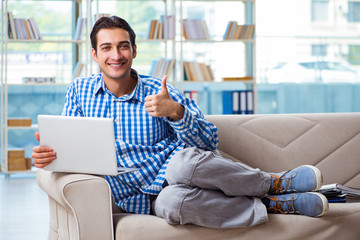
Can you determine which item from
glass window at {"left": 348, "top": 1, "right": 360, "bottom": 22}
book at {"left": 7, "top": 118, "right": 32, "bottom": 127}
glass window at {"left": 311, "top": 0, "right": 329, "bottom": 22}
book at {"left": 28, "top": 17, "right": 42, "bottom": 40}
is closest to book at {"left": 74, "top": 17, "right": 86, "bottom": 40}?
book at {"left": 28, "top": 17, "right": 42, "bottom": 40}

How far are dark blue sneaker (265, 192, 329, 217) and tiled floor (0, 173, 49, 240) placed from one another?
4.95ft

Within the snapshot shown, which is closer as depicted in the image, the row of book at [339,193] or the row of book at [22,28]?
the row of book at [339,193]

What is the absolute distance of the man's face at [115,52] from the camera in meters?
2.36

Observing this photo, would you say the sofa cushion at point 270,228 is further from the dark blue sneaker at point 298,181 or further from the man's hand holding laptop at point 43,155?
the man's hand holding laptop at point 43,155

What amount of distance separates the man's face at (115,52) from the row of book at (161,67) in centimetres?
306

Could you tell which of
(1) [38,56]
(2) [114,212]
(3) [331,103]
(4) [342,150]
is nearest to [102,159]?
(2) [114,212]

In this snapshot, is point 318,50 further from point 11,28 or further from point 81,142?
point 81,142

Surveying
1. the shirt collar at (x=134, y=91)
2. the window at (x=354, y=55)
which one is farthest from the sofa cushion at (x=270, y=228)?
the window at (x=354, y=55)

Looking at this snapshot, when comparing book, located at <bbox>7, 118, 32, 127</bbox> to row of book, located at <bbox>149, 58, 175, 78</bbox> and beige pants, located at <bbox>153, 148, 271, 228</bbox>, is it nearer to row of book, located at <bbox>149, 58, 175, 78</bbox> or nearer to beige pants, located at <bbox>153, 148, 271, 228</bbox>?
row of book, located at <bbox>149, 58, 175, 78</bbox>

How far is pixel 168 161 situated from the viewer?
89.5 inches

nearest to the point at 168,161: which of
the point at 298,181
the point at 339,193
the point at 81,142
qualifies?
the point at 81,142

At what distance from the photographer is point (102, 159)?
2020 millimetres

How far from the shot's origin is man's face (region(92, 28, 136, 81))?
2.36 metres

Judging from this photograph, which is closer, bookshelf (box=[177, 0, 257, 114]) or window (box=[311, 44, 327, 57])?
bookshelf (box=[177, 0, 257, 114])
